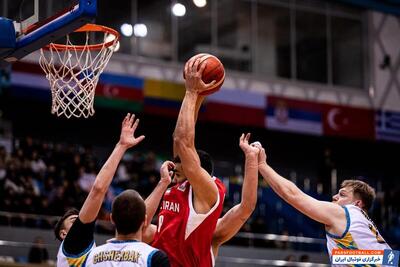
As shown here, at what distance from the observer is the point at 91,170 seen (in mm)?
15898

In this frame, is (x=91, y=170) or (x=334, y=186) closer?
(x=91, y=170)

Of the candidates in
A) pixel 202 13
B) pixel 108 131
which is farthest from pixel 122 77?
pixel 202 13

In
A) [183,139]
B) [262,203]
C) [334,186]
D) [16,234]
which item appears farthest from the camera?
[334,186]

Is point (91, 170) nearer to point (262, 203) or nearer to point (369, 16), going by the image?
point (262, 203)

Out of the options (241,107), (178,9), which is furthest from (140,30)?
(241,107)

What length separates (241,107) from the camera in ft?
68.8

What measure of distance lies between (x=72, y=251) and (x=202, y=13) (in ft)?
56.2

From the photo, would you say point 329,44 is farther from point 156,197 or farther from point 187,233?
point 187,233

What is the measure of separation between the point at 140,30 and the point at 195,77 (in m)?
15.4

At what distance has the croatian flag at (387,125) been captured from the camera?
22.5 metres

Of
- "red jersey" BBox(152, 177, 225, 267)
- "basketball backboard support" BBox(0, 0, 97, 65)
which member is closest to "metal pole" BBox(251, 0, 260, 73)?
"basketball backboard support" BBox(0, 0, 97, 65)

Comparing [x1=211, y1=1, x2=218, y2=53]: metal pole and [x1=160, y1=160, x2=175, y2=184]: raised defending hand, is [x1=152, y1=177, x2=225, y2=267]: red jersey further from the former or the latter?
[x1=211, y1=1, x2=218, y2=53]: metal pole

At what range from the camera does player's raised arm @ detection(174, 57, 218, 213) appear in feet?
17.2

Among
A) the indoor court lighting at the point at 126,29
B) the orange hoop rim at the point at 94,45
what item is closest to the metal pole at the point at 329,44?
the indoor court lighting at the point at 126,29
